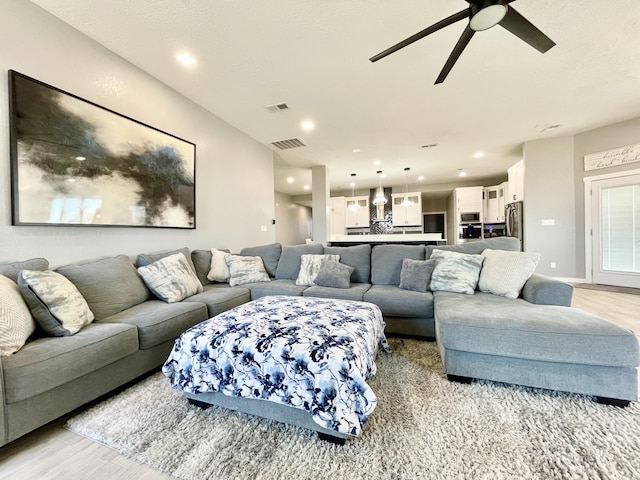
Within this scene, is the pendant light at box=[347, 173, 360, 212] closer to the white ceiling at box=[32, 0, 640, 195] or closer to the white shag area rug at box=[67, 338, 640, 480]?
the white ceiling at box=[32, 0, 640, 195]

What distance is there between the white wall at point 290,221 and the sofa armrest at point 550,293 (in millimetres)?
7705

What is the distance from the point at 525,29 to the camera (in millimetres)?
1814

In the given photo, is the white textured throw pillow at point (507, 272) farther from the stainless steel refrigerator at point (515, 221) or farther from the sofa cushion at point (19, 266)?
the sofa cushion at point (19, 266)

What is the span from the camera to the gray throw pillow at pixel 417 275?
2709 millimetres

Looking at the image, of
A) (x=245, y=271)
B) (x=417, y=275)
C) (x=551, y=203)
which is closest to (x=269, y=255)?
(x=245, y=271)

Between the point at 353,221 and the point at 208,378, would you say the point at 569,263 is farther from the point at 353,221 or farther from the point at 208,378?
the point at 208,378

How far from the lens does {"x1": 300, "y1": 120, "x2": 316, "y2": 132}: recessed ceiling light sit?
414cm

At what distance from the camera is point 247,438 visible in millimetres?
1352

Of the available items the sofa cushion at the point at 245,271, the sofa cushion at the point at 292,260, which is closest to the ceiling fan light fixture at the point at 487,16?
the sofa cushion at the point at 292,260

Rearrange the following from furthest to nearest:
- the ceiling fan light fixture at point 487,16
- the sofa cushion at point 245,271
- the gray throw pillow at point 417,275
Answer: the sofa cushion at point 245,271
the gray throw pillow at point 417,275
the ceiling fan light fixture at point 487,16

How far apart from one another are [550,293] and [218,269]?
3.27 m

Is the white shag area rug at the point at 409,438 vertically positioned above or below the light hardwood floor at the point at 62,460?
above

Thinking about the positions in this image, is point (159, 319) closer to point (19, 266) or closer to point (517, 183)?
point (19, 266)

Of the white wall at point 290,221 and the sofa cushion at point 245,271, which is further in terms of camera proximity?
the white wall at point 290,221
